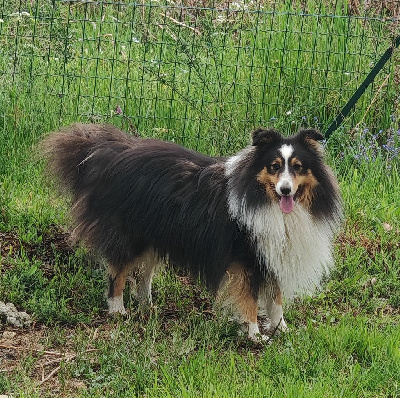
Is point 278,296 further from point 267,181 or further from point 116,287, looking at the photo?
point 116,287

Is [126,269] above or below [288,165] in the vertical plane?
below

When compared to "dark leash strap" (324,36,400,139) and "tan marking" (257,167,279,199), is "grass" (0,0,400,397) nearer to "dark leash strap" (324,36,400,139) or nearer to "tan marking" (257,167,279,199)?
"dark leash strap" (324,36,400,139)

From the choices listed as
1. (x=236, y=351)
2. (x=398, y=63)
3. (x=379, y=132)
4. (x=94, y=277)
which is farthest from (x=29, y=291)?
(x=398, y=63)

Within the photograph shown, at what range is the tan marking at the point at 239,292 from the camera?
200 inches

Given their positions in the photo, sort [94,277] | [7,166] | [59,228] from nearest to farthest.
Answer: [94,277] → [59,228] → [7,166]

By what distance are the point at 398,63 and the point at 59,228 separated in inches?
135

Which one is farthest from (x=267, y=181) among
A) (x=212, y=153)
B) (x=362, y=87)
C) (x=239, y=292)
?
(x=362, y=87)

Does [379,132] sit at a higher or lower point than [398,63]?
lower

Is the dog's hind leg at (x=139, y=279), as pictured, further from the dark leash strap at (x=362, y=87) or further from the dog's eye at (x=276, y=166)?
the dark leash strap at (x=362, y=87)

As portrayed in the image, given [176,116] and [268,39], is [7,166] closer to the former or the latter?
[176,116]

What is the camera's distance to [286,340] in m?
4.90

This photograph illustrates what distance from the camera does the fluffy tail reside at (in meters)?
5.54

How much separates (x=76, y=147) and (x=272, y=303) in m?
1.66

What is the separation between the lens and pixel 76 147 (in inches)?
220
